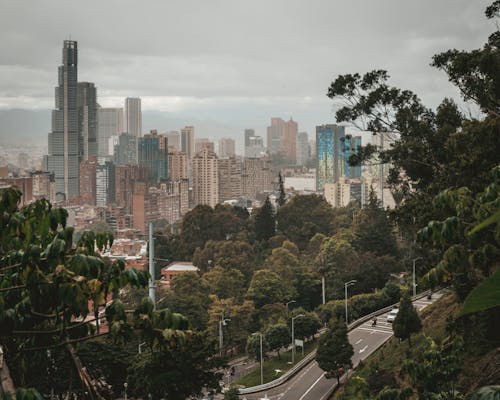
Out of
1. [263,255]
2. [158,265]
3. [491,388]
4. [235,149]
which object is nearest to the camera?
[491,388]

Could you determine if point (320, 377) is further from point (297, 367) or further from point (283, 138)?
point (283, 138)

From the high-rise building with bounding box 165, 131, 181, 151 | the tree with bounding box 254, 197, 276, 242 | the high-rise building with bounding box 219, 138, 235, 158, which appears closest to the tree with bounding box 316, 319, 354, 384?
the tree with bounding box 254, 197, 276, 242

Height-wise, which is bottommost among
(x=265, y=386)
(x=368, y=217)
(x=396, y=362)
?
(x=265, y=386)

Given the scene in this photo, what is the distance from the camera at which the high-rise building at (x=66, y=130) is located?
232ft

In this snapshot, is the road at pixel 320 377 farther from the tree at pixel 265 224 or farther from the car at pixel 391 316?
the tree at pixel 265 224

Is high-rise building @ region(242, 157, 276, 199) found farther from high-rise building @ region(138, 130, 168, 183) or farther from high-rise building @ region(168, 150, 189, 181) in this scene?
high-rise building @ region(138, 130, 168, 183)

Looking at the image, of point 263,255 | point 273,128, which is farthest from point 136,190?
point 273,128

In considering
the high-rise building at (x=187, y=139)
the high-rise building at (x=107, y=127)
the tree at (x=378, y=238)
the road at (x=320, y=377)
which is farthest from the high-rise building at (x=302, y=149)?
the road at (x=320, y=377)

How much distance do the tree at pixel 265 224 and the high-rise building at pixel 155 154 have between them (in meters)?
40.3

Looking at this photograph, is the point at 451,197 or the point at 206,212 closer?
the point at 451,197

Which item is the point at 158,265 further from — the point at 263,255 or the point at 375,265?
the point at 375,265

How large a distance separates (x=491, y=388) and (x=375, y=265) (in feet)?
74.0

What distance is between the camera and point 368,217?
1206 inches

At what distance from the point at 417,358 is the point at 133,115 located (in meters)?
106
